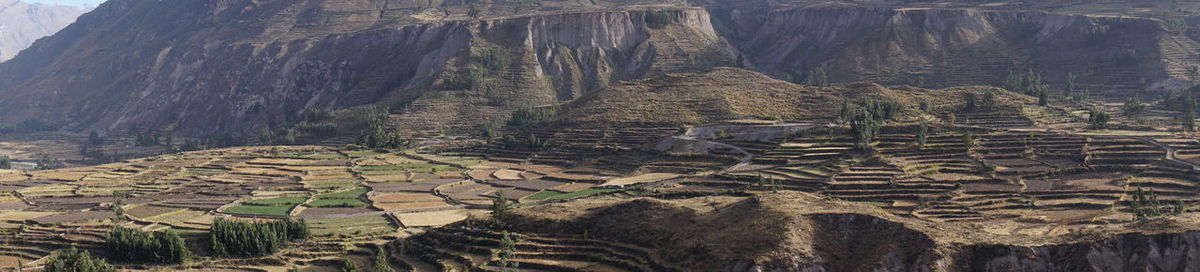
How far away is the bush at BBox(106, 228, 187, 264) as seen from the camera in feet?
272

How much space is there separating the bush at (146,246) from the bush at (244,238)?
2.75 meters

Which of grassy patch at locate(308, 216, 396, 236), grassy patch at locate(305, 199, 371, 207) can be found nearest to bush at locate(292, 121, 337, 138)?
grassy patch at locate(305, 199, 371, 207)

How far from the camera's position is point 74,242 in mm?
90438

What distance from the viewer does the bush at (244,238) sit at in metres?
84.0

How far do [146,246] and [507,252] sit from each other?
106ft

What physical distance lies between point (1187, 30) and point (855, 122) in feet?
360

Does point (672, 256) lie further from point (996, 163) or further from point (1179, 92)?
point (1179, 92)

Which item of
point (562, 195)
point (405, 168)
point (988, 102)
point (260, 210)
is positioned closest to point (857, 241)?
point (562, 195)

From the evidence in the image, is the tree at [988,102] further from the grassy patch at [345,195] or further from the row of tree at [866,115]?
the grassy patch at [345,195]

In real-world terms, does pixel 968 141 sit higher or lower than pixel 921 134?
lower

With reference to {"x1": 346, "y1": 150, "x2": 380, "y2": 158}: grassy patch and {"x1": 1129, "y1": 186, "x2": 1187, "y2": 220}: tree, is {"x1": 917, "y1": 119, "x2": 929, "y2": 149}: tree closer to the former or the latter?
{"x1": 1129, "y1": 186, "x2": 1187, "y2": 220}: tree

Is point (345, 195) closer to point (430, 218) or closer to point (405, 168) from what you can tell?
point (430, 218)

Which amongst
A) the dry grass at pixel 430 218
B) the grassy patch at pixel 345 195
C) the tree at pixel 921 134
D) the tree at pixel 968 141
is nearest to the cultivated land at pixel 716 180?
the grassy patch at pixel 345 195

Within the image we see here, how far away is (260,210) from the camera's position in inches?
4129
